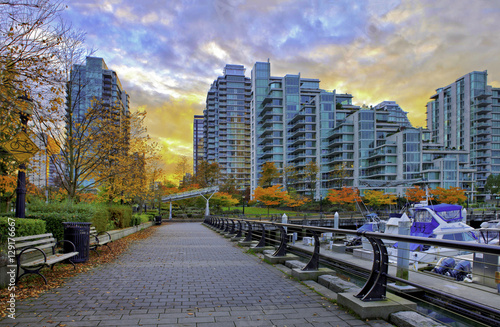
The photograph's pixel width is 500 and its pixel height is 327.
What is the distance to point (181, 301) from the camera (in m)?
5.61

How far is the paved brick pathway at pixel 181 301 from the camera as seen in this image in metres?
4.59

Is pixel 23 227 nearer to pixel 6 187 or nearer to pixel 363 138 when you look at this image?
pixel 6 187

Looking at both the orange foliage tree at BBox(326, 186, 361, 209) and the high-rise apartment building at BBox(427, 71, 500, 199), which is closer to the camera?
the orange foliage tree at BBox(326, 186, 361, 209)

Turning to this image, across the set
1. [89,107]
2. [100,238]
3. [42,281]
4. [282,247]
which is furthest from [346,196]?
[42,281]

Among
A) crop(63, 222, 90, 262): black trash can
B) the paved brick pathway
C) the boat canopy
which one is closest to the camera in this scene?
the paved brick pathway

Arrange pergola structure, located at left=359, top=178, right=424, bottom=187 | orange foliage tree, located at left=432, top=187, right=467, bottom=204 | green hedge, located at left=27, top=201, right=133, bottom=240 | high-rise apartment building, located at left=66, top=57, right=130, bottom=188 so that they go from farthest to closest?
1. orange foliage tree, located at left=432, top=187, right=467, bottom=204
2. pergola structure, located at left=359, top=178, right=424, bottom=187
3. high-rise apartment building, located at left=66, top=57, right=130, bottom=188
4. green hedge, located at left=27, top=201, right=133, bottom=240

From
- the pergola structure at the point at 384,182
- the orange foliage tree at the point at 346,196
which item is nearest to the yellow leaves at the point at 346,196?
the orange foliage tree at the point at 346,196

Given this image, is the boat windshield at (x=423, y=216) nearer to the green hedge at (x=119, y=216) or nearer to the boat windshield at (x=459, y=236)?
the boat windshield at (x=459, y=236)

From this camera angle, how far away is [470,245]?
322 cm

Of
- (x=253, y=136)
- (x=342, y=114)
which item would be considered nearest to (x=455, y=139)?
(x=342, y=114)

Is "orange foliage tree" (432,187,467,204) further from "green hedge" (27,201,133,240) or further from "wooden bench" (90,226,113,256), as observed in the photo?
"green hedge" (27,201,133,240)

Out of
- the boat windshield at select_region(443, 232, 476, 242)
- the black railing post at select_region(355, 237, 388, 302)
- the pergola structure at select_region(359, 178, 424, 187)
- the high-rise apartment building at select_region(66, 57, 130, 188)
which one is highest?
the high-rise apartment building at select_region(66, 57, 130, 188)

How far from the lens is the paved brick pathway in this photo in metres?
4.59

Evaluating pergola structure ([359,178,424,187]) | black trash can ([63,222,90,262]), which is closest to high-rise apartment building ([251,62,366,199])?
pergola structure ([359,178,424,187])
